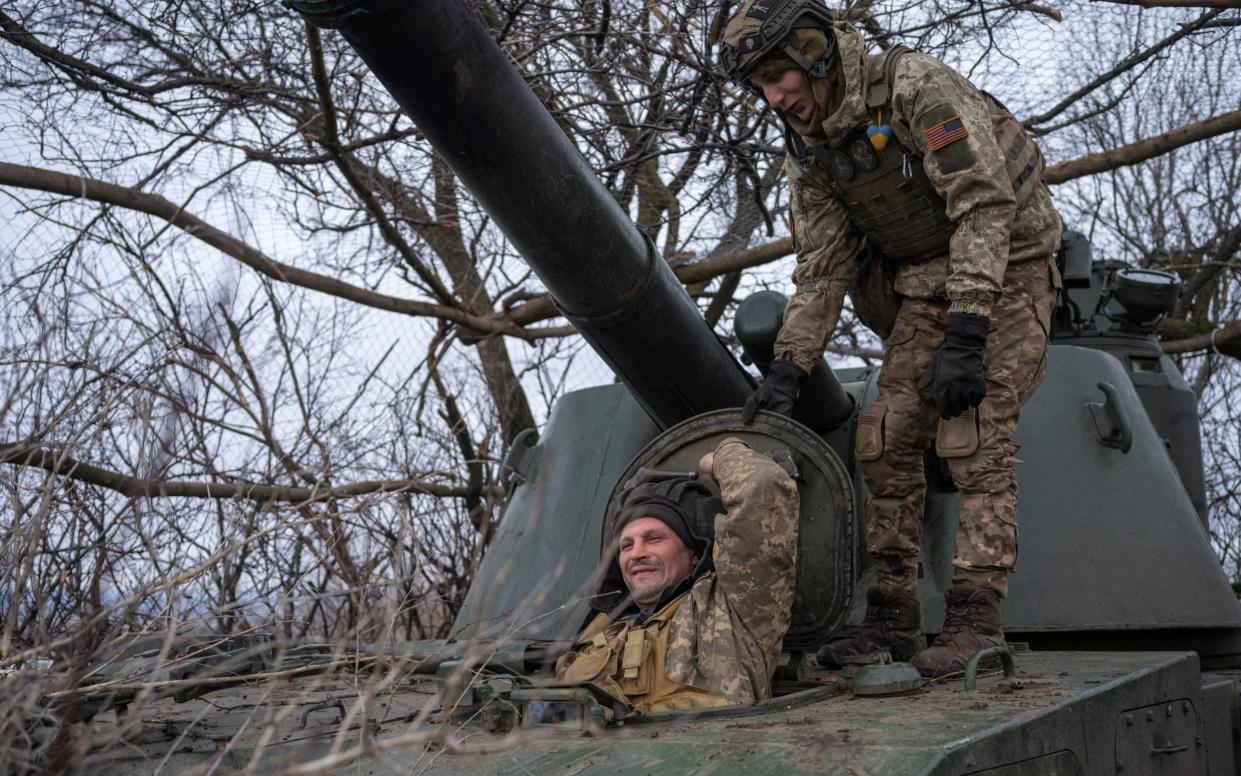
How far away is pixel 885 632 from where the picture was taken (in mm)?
3402

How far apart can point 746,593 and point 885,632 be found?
59cm

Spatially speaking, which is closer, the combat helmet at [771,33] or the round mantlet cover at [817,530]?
the round mantlet cover at [817,530]

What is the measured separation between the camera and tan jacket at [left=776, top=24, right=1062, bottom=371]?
337 centimetres

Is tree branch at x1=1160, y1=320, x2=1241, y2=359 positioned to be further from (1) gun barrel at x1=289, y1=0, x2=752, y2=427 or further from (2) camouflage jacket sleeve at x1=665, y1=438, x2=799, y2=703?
(2) camouflage jacket sleeve at x1=665, y1=438, x2=799, y2=703

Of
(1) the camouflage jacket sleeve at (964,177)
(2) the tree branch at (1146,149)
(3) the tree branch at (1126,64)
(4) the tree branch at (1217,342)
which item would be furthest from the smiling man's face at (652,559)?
(4) the tree branch at (1217,342)

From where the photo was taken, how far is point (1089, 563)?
381 centimetres

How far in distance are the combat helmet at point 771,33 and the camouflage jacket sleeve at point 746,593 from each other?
105 cm

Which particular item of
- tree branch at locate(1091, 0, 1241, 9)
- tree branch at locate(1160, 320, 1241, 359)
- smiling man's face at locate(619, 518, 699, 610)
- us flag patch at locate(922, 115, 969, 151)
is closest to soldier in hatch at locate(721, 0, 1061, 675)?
us flag patch at locate(922, 115, 969, 151)

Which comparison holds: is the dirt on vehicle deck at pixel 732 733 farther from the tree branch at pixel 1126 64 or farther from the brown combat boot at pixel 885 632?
the tree branch at pixel 1126 64

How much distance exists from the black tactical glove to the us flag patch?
0.42 m

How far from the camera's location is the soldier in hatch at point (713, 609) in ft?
9.55

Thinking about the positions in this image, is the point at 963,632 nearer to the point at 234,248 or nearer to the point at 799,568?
the point at 799,568

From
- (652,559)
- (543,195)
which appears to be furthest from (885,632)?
(543,195)

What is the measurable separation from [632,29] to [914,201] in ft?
9.78
